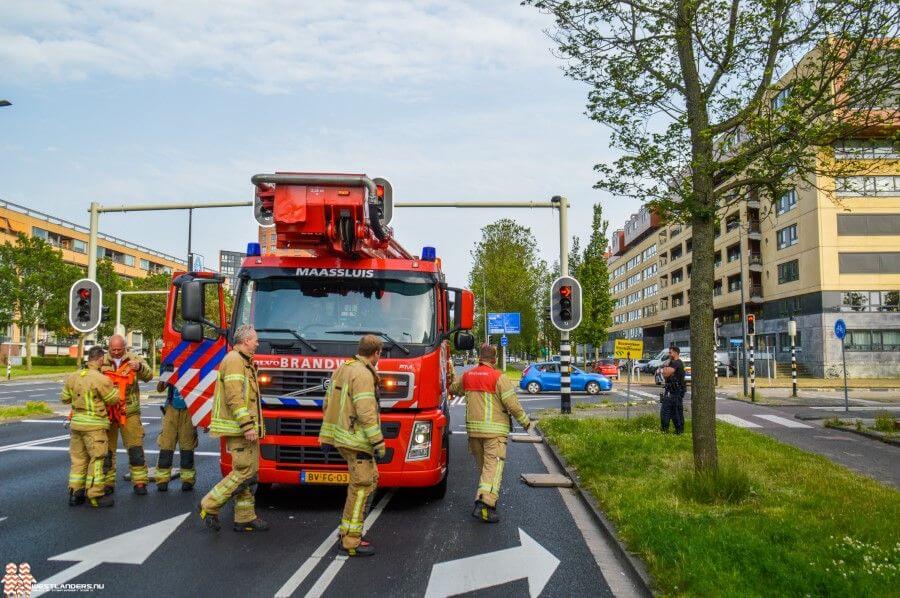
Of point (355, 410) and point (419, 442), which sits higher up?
point (355, 410)

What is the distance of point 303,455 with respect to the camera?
6934mm

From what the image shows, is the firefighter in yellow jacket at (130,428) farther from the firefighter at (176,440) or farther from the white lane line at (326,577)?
the white lane line at (326,577)

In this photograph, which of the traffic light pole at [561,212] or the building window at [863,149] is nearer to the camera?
the building window at [863,149]

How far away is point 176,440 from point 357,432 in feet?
11.7

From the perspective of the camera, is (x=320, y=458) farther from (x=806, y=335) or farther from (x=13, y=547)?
(x=806, y=335)

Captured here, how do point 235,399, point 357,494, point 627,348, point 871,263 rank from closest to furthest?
1. point 357,494
2. point 235,399
3. point 627,348
4. point 871,263

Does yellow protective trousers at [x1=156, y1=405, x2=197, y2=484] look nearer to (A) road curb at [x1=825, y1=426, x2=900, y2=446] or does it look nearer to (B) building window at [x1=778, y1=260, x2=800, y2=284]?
(A) road curb at [x1=825, y1=426, x2=900, y2=446]

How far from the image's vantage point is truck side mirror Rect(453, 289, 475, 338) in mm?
8031

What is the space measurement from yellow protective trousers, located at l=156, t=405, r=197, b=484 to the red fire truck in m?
1.18

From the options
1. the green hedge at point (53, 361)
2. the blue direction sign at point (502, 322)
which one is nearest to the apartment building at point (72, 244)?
the green hedge at point (53, 361)

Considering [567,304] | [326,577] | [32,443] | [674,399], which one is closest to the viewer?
[326,577]

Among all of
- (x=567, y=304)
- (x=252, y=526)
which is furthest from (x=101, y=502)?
(x=567, y=304)

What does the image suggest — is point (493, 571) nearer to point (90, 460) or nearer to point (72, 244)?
point (90, 460)

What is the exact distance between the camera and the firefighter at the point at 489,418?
715 cm
